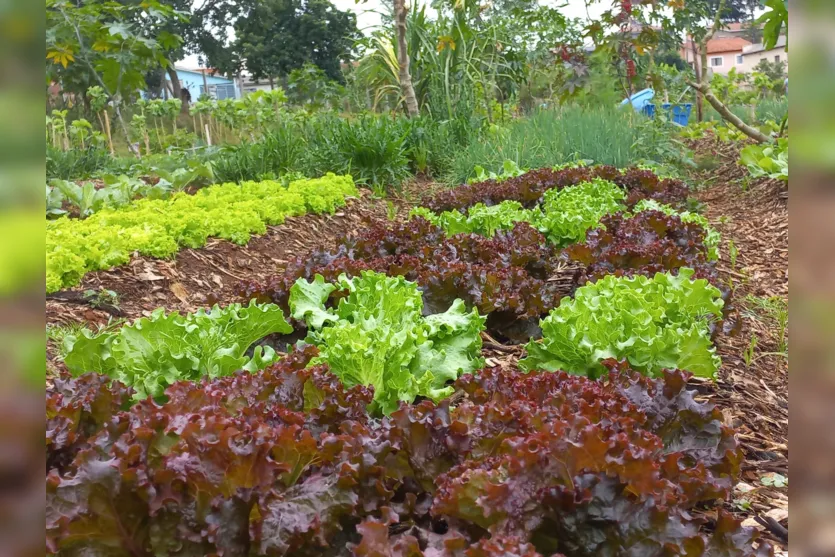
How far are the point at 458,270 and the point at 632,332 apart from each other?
115 centimetres

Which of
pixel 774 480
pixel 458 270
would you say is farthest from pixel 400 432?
pixel 458 270

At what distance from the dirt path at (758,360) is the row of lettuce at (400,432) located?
28cm

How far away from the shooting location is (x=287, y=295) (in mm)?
4078

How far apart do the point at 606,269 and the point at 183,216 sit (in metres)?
3.68

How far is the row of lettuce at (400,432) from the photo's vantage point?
1802 millimetres

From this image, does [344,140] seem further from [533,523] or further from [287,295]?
[533,523]

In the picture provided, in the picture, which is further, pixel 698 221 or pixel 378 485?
pixel 698 221

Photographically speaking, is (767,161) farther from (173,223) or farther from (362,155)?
(173,223)

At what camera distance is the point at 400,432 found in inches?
85.1

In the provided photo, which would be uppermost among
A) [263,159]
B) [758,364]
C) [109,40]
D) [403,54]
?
[109,40]

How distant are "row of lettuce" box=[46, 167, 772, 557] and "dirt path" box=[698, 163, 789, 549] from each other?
0.28m

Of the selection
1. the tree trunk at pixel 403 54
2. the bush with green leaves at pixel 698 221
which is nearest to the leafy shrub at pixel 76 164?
the tree trunk at pixel 403 54

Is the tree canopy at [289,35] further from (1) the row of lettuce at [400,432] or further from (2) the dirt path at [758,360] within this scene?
(1) the row of lettuce at [400,432]

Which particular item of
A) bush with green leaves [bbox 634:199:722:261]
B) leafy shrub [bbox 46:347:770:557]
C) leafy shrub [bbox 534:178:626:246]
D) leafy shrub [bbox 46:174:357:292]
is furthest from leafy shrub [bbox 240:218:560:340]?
leafy shrub [bbox 46:347:770:557]
